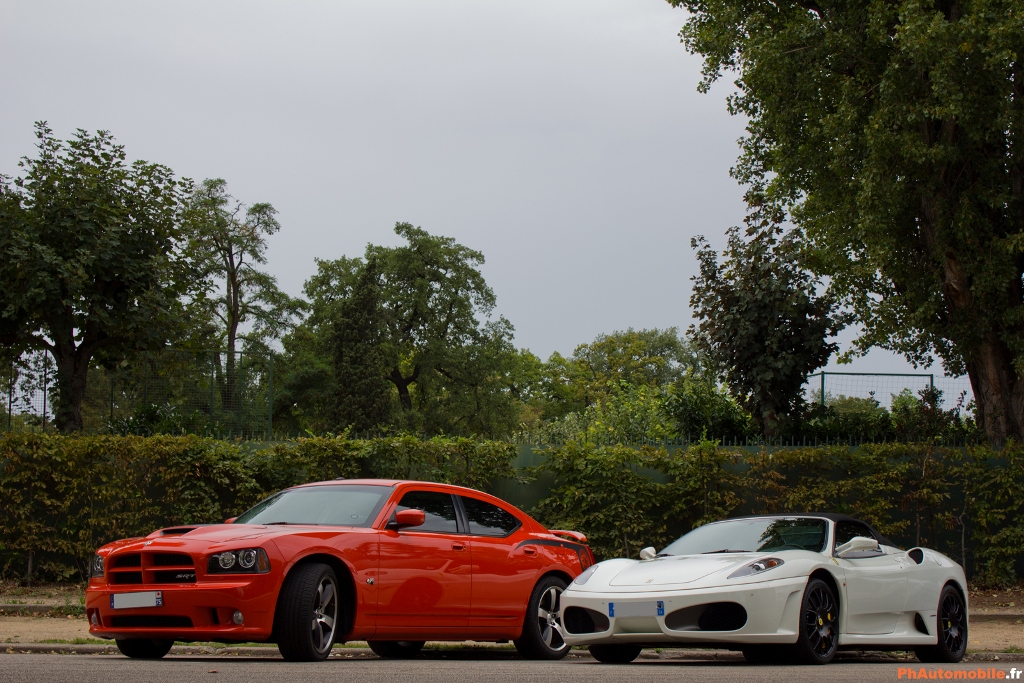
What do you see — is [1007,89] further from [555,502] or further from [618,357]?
[618,357]

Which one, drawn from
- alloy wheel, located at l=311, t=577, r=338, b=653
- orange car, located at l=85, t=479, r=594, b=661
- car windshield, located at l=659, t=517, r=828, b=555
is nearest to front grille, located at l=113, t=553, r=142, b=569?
orange car, located at l=85, t=479, r=594, b=661

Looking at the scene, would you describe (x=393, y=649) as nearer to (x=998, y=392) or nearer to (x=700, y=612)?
(x=700, y=612)

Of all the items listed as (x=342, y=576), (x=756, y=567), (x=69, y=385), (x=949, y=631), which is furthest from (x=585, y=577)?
(x=69, y=385)

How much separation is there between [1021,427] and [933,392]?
341cm

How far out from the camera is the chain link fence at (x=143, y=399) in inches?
825

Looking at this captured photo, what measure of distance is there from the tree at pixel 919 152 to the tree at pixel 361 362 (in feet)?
113

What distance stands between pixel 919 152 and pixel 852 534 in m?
9.65

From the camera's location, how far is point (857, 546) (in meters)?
8.91

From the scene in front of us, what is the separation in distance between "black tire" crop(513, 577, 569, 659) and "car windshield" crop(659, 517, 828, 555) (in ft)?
4.05

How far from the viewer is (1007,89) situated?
16812 mm

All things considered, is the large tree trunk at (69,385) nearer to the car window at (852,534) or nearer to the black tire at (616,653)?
the black tire at (616,653)

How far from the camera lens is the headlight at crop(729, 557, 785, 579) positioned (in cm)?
837

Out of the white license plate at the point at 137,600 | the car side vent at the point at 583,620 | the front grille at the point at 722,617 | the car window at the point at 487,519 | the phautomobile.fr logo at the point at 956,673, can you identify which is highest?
the car window at the point at 487,519

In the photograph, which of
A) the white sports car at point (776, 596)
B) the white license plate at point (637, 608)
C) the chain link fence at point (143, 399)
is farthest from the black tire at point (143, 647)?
the chain link fence at point (143, 399)
